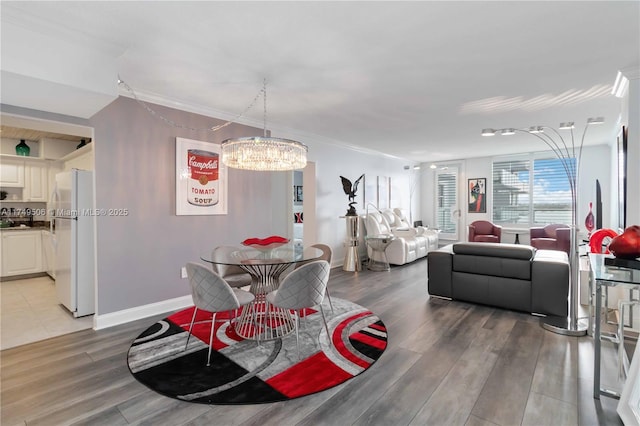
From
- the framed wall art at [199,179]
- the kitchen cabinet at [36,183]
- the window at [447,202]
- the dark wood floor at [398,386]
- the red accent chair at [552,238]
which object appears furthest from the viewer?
the window at [447,202]

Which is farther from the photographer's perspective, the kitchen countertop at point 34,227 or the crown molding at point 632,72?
the kitchen countertop at point 34,227

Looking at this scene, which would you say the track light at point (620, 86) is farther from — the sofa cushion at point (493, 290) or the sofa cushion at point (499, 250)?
the sofa cushion at point (493, 290)

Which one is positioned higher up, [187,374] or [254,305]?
[254,305]

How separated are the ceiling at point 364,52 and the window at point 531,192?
352cm

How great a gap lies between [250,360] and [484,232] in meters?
6.40

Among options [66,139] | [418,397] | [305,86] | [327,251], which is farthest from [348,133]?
[66,139]

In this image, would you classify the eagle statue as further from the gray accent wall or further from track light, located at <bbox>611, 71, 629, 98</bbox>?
→ track light, located at <bbox>611, 71, 629, 98</bbox>

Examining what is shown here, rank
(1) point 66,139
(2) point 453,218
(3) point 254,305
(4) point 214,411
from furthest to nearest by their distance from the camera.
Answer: (2) point 453,218 < (1) point 66,139 < (3) point 254,305 < (4) point 214,411

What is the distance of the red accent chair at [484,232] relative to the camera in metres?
6.92

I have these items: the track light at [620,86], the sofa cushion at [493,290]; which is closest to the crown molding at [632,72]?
the track light at [620,86]

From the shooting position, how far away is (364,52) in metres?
2.47

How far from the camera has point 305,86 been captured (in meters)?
3.19

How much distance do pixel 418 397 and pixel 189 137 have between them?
3.53m

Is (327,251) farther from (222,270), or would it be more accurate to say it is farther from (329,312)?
(222,270)
